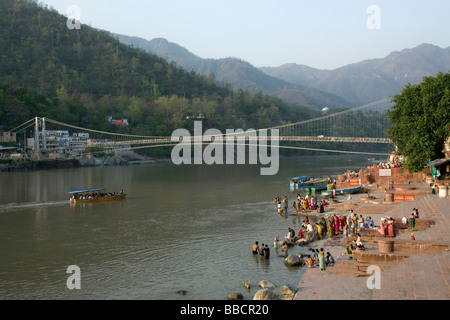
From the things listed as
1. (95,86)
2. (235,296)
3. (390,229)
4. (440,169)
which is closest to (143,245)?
(235,296)

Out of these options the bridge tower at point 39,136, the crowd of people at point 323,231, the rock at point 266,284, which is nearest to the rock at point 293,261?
the crowd of people at point 323,231

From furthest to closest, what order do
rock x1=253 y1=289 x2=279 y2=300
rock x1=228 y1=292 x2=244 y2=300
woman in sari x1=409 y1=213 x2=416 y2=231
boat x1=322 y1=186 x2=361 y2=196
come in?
boat x1=322 y1=186 x2=361 y2=196 < woman in sari x1=409 y1=213 x2=416 y2=231 < rock x1=228 y1=292 x2=244 y2=300 < rock x1=253 y1=289 x2=279 y2=300

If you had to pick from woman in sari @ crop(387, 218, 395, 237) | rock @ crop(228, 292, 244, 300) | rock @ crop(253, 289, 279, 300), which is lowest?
rock @ crop(228, 292, 244, 300)

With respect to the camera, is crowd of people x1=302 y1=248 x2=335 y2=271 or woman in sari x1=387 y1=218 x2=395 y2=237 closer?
crowd of people x1=302 y1=248 x2=335 y2=271

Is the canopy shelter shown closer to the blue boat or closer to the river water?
the river water

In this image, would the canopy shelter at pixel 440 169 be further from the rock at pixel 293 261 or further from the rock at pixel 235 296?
the rock at pixel 235 296

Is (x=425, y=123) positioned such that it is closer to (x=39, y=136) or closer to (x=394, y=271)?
(x=394, y=271)

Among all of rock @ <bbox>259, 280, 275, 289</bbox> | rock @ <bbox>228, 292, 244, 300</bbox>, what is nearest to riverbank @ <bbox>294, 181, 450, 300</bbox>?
rock @ <bbox>259, 280, 275, 289</bbox>
